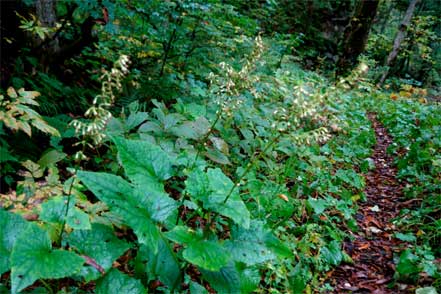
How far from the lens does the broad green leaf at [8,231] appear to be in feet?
4.96

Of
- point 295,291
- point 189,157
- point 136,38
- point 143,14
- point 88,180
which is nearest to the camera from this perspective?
point 88,180

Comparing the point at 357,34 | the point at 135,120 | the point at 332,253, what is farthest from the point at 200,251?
the point at 357,34

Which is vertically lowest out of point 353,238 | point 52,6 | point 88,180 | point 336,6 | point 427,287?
point 353,238

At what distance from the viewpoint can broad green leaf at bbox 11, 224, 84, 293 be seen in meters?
1.29

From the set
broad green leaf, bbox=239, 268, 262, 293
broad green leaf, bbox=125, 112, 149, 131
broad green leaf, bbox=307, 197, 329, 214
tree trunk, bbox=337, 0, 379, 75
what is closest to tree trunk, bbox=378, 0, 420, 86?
tree trunk, bbox=337, 0, 379, 75

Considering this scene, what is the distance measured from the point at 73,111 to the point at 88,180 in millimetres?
2977

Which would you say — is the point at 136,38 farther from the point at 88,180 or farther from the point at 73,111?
the point at 88,180

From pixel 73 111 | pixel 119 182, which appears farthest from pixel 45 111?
pixel 119 182

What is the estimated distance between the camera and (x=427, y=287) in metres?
2.40

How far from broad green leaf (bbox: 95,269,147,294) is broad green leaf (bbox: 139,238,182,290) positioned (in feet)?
0.39

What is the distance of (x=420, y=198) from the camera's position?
150 inches

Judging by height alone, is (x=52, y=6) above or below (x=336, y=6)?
below

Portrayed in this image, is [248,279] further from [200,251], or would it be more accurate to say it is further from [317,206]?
[317,206]

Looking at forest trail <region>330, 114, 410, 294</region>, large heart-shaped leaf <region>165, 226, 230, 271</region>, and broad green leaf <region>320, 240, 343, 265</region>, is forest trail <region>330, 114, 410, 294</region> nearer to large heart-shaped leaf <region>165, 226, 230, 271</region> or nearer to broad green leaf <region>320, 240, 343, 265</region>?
broad green leaf <region>320, 240, 343, 265</region>
